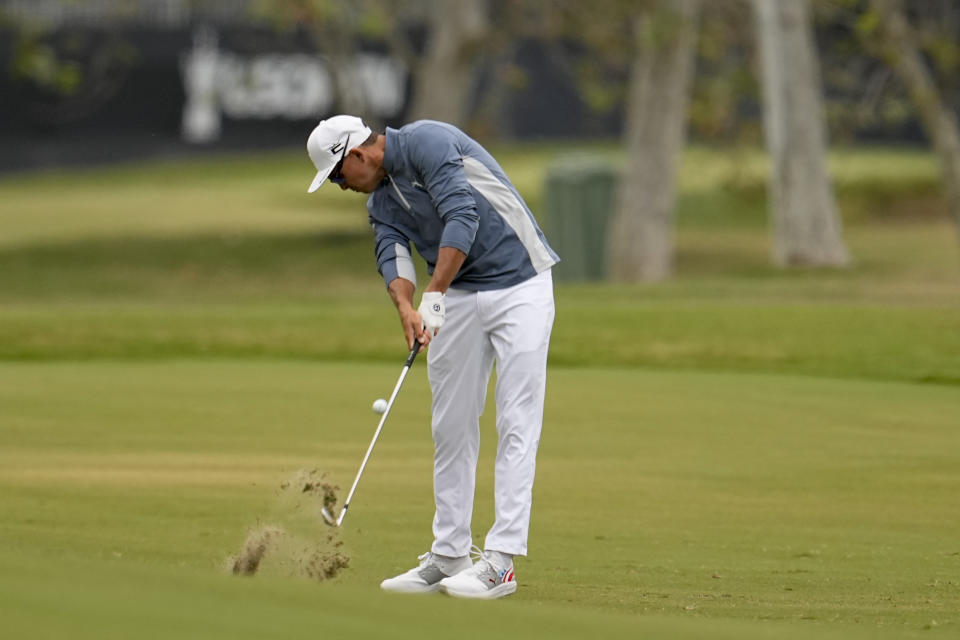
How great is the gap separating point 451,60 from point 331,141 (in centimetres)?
1972

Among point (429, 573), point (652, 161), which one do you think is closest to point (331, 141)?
point (429, 573)

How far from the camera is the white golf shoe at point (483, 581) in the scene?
5.66 meters

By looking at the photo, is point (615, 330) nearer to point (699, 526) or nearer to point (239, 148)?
point (699, 526)

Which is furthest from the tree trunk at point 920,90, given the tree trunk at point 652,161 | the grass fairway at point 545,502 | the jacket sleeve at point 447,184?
the jacket sleeve at point 447,184

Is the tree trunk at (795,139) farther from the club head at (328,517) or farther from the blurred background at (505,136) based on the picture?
the club head at (328,517)

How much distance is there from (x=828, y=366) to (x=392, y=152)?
7.01 metres

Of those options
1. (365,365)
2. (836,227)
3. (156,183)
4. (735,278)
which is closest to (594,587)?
(365,365)

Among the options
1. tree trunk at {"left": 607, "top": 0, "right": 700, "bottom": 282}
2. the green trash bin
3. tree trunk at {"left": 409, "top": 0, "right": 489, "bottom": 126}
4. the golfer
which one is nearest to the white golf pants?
the golfer

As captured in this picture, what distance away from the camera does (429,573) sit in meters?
5.96

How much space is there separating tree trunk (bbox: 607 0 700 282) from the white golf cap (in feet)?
59.4

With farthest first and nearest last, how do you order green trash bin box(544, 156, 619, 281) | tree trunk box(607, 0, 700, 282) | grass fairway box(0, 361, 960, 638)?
green trash bin box(544, 156, 619, 281)
tree trunk box(607, 0, 700, 282)
grass fairway box(0, 361, 960, 638)

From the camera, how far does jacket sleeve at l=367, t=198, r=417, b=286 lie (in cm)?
622

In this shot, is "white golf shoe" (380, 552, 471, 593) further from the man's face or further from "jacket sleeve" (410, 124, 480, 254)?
the man's face

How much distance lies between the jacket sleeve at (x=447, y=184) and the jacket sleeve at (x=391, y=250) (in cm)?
36
